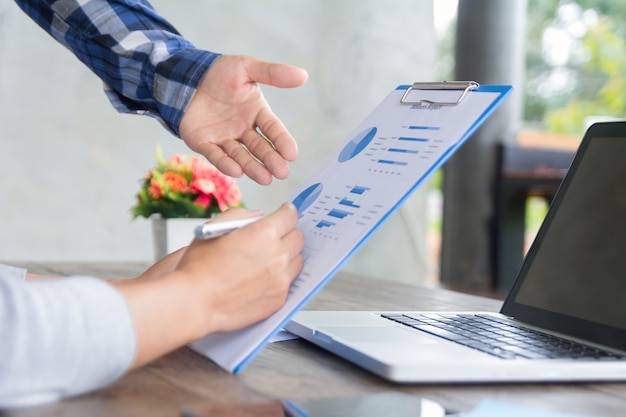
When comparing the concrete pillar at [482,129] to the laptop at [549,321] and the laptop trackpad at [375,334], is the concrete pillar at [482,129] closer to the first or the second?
the laptop at [549,321]

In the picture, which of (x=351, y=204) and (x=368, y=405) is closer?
(x=368, y=405)

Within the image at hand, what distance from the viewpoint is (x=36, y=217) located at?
Answer: 3.58 m

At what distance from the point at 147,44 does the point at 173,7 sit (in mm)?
2704

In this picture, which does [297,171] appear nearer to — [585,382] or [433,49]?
[433,49]

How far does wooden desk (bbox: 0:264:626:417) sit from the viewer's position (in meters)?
0.65

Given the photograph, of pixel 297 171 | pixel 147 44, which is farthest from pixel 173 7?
pixel 147 44

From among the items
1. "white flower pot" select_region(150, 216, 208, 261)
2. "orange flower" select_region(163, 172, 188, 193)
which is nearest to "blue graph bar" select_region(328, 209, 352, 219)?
"white flower pot" select_region(150, 216, 208, 261)

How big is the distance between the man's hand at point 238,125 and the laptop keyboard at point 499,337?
0.25 m

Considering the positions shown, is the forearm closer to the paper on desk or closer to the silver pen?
the silver pen

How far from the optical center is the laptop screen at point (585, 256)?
0.88 meters

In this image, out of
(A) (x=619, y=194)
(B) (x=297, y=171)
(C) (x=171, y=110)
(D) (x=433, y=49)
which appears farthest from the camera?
(D) (x=433, y=49)

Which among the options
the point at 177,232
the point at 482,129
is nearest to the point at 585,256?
the point at 177,232

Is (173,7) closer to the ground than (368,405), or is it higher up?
higher up

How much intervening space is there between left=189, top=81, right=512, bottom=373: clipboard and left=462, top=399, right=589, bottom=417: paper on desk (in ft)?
0.59
